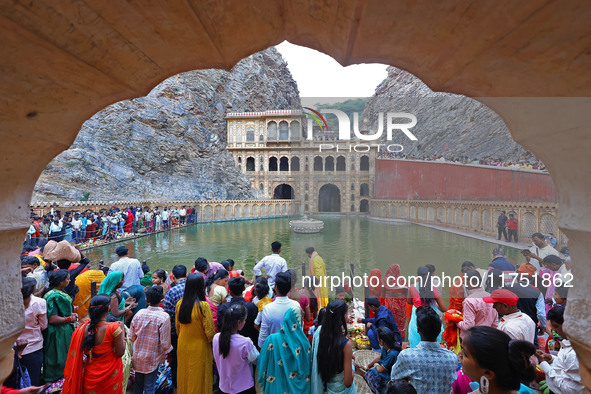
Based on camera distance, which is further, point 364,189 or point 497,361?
point 364,189

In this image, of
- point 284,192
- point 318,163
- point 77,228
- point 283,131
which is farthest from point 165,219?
point 318,163

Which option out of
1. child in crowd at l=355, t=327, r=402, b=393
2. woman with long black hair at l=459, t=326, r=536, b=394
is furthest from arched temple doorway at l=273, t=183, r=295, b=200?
woman with long black hair at l=459, t=326, r=536, b=394

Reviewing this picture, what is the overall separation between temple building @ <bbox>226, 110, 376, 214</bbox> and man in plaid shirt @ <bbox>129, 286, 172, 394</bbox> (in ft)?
115

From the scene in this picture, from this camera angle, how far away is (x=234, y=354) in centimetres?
268

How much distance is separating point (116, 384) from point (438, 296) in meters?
3.75

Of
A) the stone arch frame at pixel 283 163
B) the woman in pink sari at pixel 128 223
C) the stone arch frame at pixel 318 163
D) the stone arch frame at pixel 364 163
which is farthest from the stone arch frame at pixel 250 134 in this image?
the woman in pink sari at pixel 128 223

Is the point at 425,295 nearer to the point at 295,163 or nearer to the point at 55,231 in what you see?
the point at 55,231

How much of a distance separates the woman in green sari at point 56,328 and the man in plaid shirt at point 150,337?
93 cm

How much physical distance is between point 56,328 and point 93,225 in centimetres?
1308

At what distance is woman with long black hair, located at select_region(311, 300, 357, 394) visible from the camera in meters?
2.40

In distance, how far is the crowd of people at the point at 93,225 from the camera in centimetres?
1141

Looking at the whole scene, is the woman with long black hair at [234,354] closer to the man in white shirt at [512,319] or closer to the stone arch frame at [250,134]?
the man in white shirt at [512,319]

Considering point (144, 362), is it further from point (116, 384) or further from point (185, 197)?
point (185, 197)

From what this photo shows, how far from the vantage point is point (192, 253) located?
44.5 ft
